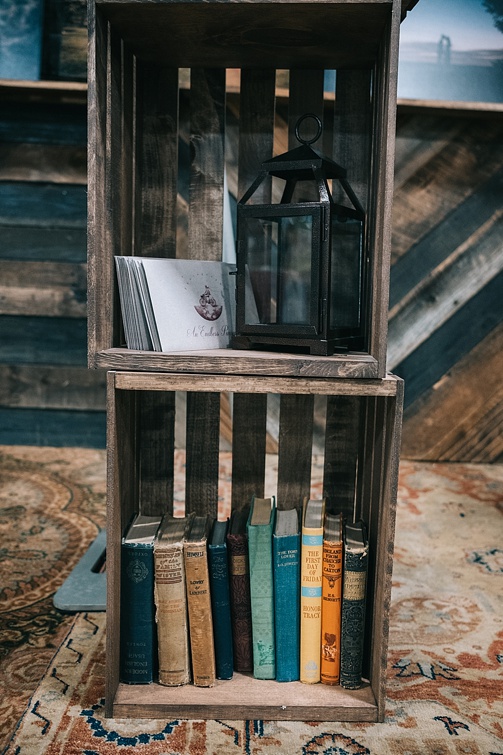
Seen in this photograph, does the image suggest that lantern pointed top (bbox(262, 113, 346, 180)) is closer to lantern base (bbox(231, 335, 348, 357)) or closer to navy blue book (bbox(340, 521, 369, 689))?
lantern base (bbox(231, 335, 348, 357))

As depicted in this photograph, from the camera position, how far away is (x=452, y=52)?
2.76 meters

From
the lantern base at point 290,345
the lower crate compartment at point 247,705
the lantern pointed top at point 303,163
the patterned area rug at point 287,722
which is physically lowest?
the patterned area rug at point 287,722

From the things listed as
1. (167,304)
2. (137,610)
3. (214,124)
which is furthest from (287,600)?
(214,124)

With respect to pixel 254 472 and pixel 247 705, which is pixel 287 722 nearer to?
pixel 247 705

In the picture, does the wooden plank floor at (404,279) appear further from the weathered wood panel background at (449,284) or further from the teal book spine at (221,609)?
the teal book spine at (221,609)

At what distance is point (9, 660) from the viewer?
4.43ft

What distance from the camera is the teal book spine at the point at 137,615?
121 cm

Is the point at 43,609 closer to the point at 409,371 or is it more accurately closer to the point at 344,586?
the point at 344,586

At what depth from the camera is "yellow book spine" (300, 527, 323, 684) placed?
121 cm

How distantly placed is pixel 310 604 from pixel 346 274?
0.61 m

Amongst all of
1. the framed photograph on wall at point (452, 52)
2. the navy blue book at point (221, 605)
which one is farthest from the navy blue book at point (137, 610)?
the framed photograph on wall at point (452, 52)

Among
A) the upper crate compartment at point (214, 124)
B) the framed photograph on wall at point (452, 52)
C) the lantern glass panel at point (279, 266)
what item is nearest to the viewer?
the upper crate compartment at point (214, 124)

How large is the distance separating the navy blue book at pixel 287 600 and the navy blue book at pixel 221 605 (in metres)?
0.09

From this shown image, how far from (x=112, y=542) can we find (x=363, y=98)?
3.17ft
